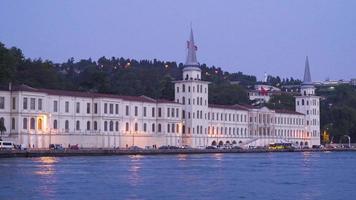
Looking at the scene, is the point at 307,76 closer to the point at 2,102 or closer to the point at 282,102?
the point at 282,102

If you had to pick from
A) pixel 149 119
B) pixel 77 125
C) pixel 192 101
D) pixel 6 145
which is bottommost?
pixel 6 145

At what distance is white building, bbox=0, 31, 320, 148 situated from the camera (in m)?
100

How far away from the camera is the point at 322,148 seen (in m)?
151

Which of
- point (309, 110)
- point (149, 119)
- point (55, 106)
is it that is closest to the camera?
point (55, 106)

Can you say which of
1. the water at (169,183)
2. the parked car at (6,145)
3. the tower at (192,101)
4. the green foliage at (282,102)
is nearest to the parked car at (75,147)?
the parked car at (6,145)

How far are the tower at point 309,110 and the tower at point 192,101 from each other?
32604 millimetres

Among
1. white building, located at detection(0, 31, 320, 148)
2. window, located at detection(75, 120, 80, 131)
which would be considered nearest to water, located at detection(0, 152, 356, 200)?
white building, located at detection(0, 31, 320, 148)

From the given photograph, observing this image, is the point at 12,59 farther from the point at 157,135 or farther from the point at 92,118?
the point at 157,135

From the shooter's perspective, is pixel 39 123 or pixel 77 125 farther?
pixel 77 125

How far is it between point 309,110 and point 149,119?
47.1 metres

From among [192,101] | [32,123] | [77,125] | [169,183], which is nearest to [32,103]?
[32,123]

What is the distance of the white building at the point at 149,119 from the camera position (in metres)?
100

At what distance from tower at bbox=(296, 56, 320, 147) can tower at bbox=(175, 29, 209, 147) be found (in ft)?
107

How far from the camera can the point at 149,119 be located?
119 m
